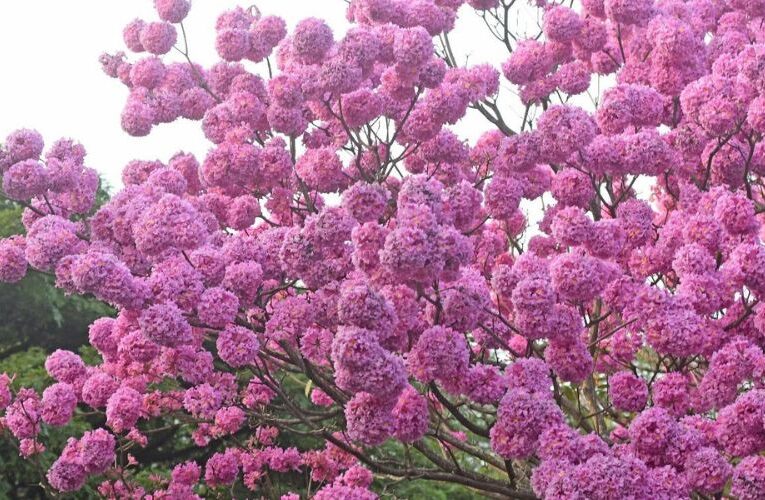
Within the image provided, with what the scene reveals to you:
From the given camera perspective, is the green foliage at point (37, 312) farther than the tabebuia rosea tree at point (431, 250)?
Yes

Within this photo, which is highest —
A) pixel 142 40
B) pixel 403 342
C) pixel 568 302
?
pixel 142 40

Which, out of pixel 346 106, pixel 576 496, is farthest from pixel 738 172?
pixel 576 496

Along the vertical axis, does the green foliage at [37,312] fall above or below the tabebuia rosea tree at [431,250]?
above

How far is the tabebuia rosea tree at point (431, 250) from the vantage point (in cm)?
383

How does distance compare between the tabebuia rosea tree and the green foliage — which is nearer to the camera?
the tabebuia rosea tree

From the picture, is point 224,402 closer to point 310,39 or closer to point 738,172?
point 310,39

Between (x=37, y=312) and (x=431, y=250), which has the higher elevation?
(x=37, y=312)

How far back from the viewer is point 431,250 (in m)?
3.55

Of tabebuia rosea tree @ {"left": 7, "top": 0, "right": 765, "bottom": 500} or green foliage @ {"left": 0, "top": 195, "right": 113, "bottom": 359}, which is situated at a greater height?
green foliage @ {"left": 0, "top": 195, "right": 113, "bottom": 359}

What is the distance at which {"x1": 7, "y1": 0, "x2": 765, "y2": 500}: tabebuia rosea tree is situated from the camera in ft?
12.6

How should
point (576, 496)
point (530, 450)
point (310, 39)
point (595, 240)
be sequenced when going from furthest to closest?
point (310, 39), point (595, 240), point (530, 450), point (576, 496)

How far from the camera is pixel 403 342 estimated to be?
398 centimetres

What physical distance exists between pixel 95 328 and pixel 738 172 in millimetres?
3750

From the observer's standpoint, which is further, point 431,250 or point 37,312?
point 37,312
